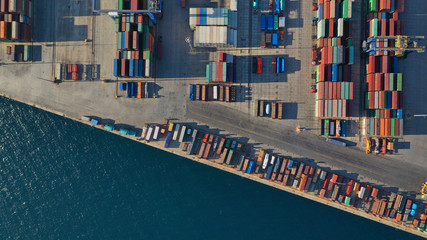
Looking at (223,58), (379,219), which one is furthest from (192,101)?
(379,219)

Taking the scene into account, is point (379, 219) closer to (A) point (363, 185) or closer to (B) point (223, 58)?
(A) point (363, 185)

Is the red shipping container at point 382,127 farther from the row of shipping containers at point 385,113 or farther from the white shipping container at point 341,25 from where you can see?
the white shipping container at point 341,25

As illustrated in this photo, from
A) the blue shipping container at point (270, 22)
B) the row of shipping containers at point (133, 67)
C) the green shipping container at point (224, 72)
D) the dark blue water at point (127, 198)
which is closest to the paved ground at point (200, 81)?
the blue shipping container at point (270, 22)

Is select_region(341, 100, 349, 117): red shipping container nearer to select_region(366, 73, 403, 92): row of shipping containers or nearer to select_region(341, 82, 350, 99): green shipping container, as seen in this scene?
select_region(341, 82, 350, 99): green shipping container

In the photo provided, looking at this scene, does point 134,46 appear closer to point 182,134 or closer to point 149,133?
point 149,133

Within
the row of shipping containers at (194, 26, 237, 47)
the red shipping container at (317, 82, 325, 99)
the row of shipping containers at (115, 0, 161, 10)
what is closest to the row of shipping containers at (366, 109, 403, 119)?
the red shipping container at (317, 82, 325, 99)

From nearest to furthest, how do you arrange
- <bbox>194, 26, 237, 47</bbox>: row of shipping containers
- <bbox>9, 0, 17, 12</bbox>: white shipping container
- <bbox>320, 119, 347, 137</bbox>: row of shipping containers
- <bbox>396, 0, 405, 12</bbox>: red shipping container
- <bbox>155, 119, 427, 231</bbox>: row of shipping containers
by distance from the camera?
<bbox>9, 0, 17, 12</bbox>: white shipping container → <bbox>194, 26, 237, 47</bbox>: row of shipping containers → <bbox>155, 119, 427, 231</bbox>: row of shipping containers → <bbox>396, 0, 405, 12</bbox>: red shipping container → <bbox>320, 119, 347, 137</bbox>: row of shipping containers
